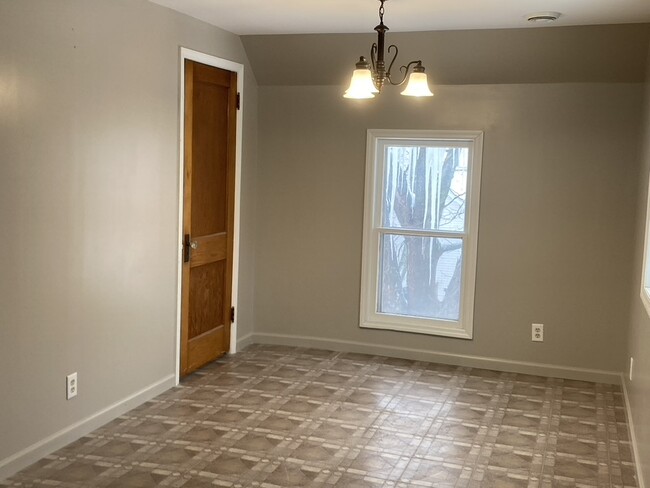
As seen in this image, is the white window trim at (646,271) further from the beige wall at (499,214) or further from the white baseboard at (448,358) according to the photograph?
the white baseboard at (448,358)

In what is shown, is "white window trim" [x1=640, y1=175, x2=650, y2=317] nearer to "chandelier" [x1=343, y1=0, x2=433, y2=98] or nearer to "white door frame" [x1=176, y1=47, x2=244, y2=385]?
"chandelier" [x1=343, y1=0, x2=433, y2=98]

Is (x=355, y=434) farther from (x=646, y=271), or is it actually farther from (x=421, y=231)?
(x=421, y=231)

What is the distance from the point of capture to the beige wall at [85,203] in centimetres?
332

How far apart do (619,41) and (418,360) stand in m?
2.57

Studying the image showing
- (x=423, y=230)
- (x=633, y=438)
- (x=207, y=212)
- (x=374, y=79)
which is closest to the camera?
(x=374, y=79)

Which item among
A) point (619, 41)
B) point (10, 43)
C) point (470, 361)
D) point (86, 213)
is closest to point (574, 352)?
point (470, 361)

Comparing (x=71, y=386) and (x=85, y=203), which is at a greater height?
(x=85, y=203)

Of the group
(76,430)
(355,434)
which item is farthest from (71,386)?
(355,434)

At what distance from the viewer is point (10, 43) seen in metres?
3.22

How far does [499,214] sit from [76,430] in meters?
3.11

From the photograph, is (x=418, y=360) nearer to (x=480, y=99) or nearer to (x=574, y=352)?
(x=574, y=352)

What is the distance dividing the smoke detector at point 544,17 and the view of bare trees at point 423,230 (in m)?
1.16

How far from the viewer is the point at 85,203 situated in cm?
Answer: 377

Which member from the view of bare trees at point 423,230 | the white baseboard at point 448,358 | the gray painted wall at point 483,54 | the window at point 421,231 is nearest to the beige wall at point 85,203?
the gray painted wall at point 483,54
